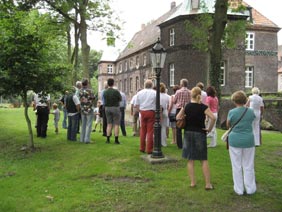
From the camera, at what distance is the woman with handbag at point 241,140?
696 centimetres

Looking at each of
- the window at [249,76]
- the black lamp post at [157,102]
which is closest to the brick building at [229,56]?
the window at [249,76]

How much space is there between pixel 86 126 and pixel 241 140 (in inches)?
257

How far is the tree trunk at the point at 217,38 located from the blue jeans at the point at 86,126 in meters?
8.10

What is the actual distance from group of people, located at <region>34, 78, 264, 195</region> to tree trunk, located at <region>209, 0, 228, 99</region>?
6022 millimetres

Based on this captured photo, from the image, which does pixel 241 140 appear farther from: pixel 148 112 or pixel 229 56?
pixel 229 56

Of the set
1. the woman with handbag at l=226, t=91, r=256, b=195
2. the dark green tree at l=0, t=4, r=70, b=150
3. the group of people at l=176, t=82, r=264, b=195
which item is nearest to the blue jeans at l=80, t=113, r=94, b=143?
the dark green tree at l=0, t=4, r=70, b=150

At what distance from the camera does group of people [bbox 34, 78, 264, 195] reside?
704 cm

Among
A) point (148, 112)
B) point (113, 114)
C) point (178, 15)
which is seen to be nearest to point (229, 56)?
point (178, 15)

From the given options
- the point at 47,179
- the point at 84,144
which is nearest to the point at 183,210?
the point at 47,179

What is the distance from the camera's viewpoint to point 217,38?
1767 cm

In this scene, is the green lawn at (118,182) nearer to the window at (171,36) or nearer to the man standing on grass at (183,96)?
the man standing on grass at (183,96)

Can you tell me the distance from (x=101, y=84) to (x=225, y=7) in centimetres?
5207

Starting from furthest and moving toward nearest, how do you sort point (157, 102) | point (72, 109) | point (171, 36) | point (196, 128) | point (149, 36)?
point (149, 36)
point (171, 36)
point (72, 109)
point (157, 102)
point (196, 128)

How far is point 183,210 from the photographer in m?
6.48
